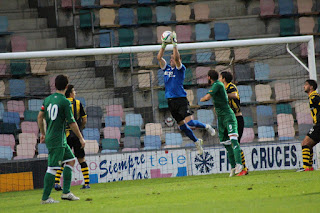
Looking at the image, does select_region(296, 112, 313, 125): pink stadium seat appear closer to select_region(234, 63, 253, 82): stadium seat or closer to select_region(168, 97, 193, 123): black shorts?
select_region(234, 63, 253, 82): stadium seat

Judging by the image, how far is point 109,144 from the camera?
15.5 m

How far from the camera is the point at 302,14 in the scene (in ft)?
69.0

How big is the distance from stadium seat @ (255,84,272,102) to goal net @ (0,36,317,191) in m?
0.03

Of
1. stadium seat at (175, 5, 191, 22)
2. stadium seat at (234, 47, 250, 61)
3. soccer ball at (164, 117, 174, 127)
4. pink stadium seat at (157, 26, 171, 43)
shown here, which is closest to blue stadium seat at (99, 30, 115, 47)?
pink stadium seat at (157, 26, 171, 43)

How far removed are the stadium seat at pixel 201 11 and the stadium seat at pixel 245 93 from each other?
12.1ft

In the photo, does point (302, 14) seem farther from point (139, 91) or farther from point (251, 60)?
point (139, 91)

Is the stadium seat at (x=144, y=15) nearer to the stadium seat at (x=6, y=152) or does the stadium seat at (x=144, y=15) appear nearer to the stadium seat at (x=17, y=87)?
the stadium seat at (x=17, y=87)

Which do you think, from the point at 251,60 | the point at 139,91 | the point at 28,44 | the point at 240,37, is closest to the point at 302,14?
the point at 240,37

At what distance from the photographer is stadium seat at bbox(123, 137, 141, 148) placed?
15.7m

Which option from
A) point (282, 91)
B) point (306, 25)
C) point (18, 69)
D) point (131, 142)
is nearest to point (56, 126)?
point (131, 142)

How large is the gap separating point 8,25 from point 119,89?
512cm

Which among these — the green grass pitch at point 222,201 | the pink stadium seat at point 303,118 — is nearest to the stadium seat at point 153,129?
the pink stadium seat at point 303,118

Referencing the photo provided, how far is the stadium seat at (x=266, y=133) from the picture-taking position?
1659 centimetres

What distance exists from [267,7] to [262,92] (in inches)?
169
